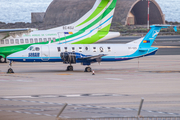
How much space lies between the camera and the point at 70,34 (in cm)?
3444

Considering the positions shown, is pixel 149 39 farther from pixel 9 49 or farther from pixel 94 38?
pixel 9 49

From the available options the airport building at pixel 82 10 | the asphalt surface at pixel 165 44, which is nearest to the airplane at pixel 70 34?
the asphalt surface at pixel 165 44

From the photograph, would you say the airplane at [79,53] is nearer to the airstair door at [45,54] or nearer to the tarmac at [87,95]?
the airstair door at [45,54]

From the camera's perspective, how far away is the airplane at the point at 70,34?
33.5 m

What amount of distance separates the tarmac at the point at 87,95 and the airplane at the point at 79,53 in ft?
9.12

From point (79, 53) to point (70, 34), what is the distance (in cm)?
802

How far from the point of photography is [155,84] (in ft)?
64.6

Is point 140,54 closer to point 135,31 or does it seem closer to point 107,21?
point 107,21

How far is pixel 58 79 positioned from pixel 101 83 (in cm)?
342

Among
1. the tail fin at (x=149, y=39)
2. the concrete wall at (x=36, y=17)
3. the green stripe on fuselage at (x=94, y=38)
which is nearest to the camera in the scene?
the tail fin at (x=149, y=39)

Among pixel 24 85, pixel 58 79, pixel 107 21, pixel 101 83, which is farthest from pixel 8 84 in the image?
pixel 107 21

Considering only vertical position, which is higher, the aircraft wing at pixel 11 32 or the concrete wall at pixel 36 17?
the concrete wall at pixel 36 17

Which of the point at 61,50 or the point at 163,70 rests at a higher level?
→ the point at 61,50

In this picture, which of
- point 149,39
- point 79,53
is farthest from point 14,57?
point 149,39
